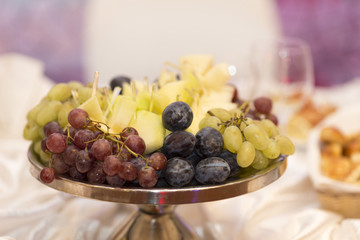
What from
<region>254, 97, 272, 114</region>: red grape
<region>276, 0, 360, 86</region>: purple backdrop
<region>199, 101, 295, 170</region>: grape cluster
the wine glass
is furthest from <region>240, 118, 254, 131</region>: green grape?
<region>276, 0, 360, 86</region>: purple backdrop

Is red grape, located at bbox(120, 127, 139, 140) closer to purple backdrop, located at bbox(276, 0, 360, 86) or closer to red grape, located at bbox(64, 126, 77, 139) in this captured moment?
red grape, located at bbox(64, 126, 77, 139)

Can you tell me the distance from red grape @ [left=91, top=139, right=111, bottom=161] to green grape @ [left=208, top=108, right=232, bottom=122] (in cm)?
17

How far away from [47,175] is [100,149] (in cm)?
8

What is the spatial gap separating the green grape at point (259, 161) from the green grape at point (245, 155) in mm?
38

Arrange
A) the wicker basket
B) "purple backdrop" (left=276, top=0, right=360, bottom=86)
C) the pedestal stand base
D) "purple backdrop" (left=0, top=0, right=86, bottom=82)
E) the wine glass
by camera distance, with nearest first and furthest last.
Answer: the pedestal stand base < the wicker basket < the wine glass < "purple backdrop" (left=0, top=0, right=86, bottom=82) < "purple backdrop" (left=276, top=0, right=360, bottom=86)

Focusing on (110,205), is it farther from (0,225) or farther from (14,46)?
(14,46)

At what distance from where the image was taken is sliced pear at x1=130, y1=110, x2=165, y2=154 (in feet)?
1.94

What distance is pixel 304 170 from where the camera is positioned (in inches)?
42.3

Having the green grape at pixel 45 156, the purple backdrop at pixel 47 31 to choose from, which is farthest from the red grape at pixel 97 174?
the purple backdrop at pixel 47 31

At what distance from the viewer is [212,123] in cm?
61

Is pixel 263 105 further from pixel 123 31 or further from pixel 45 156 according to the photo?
pixel 123 31

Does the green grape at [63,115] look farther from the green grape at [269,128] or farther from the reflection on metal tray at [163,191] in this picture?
the green grape at [269,128]

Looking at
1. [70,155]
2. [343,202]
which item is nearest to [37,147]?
[70,155]

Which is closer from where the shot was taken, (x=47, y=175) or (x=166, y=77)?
(x=47, y=175)
